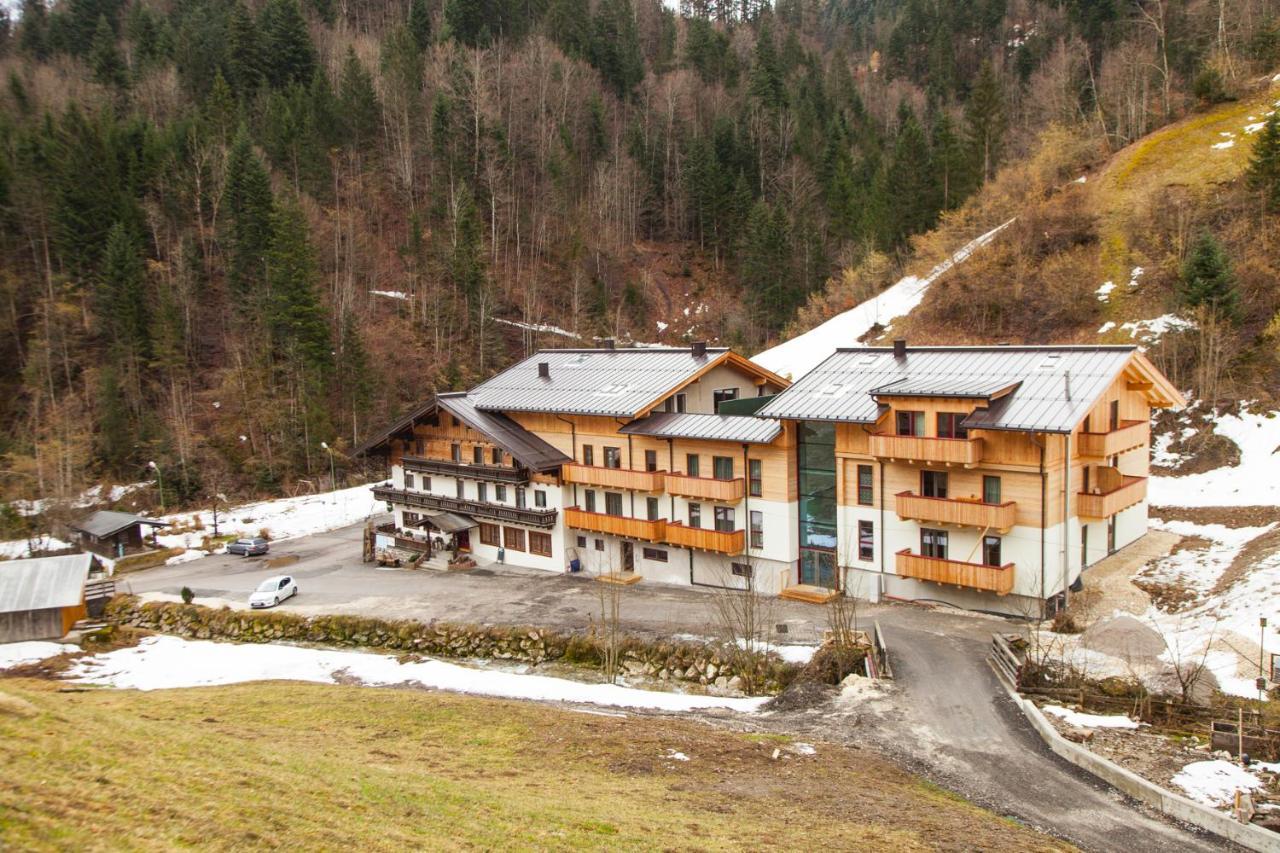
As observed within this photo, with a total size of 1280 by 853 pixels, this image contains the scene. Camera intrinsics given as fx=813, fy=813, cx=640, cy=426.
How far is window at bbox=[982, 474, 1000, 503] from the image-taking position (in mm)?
28547

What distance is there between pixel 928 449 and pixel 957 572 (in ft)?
14.3

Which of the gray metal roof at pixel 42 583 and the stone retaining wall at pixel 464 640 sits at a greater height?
the gray metal roof at pixel 42 583

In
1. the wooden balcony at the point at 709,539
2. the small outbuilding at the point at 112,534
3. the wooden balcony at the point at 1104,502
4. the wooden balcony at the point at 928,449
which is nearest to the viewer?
the wooden balcony at the point at 928,449

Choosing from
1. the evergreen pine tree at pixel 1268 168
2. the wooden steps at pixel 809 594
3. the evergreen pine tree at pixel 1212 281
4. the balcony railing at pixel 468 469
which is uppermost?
the evergreen pine tree at pixel 1268 168

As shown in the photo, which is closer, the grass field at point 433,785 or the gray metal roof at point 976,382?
the grass field at point 433,785

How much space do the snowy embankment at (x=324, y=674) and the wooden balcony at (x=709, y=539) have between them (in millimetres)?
9847

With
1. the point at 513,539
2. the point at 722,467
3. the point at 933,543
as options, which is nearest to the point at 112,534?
the point at 513,539

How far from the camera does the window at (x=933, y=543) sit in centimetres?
2956

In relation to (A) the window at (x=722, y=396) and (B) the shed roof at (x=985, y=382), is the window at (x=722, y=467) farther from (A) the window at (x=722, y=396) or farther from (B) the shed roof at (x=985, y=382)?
(A) the window at (x=722, y=396)

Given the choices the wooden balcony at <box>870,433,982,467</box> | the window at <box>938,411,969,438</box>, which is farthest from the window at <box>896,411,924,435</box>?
the window at <box>938,411,969,438</box>

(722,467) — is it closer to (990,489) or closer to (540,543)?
(540,543)

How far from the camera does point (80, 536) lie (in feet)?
153

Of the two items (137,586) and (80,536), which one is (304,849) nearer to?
(137,586)

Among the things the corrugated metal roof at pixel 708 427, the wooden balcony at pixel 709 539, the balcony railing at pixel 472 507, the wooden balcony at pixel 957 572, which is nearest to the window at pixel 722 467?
the corrugated metal roof at pixel 708 427
